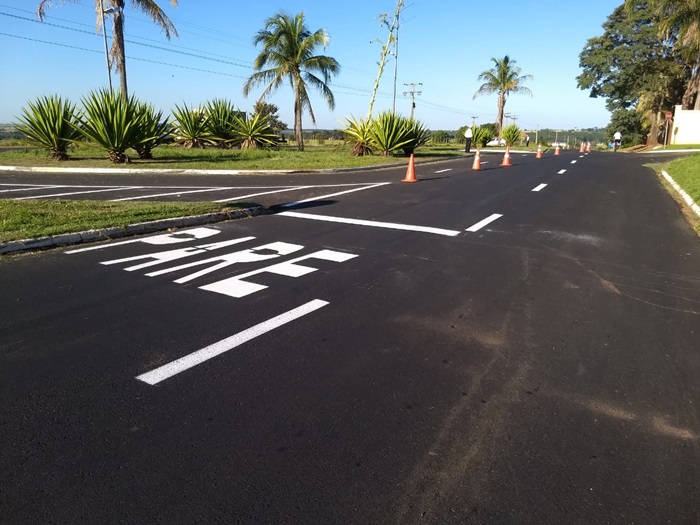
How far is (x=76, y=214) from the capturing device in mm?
7945

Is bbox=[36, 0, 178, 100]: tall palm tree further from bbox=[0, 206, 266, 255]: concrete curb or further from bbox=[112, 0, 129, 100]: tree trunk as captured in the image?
bbox=[0, 206, 266, 255]: concrete curb

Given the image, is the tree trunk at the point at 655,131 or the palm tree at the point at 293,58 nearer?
the palm tree at the point at 293,58

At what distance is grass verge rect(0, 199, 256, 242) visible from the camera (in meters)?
6.83

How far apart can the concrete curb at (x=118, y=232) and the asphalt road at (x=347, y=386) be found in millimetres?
303

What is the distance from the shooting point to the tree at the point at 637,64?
46062 millimetres

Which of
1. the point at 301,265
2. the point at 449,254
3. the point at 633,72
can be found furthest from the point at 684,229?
the point at 633,72

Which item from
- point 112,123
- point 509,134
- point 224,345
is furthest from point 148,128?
point 509,134

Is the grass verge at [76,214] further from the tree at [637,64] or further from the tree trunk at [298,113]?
the tree at [637,64]

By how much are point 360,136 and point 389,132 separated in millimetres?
1541

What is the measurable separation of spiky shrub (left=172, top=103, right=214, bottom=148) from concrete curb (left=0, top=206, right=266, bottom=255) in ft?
62.5

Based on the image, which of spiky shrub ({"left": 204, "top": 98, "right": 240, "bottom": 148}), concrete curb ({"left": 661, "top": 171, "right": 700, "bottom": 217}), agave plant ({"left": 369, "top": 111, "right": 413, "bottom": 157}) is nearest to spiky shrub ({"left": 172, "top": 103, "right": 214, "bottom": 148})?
spiky shrub ({"left": 204, "top": 98, "right": 240, "bottom": 148})

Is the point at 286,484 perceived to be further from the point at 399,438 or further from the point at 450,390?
the point at 450,390

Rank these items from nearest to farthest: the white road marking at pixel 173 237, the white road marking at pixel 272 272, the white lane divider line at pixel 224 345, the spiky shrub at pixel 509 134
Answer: the white lane divider line at pixel 224 345, the white road marking at pixel 272 272, the white road marking at pixel 173 237, the spiky shrub at pixel 509 134

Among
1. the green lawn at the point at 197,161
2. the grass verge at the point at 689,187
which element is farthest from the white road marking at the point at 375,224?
the green lawn at the point at 197,161
